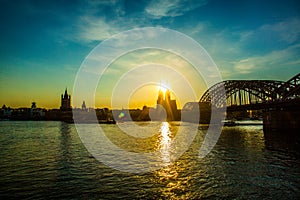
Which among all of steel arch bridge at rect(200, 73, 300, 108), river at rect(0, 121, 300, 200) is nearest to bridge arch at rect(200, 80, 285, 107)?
steel arch bridge at rect(200, 73, 300, 108)

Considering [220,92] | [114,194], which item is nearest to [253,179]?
[114,194]

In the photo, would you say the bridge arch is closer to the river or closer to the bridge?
the bridge

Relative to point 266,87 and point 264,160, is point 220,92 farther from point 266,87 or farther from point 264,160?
point 264,160

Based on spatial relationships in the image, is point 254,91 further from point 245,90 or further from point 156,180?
point 156,180

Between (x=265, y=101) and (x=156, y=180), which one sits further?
(x=265, y=101)

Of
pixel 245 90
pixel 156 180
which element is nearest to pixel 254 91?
pixel 245 90

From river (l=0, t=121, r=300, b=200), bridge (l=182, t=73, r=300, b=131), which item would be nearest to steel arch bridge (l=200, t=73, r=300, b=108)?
bridge (l=182, t=73, r=300, b=131)

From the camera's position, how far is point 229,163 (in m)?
24.0

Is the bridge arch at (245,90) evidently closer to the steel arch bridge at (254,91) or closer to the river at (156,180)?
the steel arch bridge at (254,91)

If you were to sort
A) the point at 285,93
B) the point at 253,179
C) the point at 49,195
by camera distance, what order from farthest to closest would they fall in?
the point at 285,93 → the point at 253,179 → the point at 49,195

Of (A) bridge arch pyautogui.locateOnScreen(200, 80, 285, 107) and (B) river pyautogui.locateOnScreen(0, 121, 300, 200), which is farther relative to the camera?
(A) bridge arch pyautogui.locateOnScreen(200, 80, 285, 107)

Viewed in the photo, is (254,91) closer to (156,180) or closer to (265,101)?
(265,101)

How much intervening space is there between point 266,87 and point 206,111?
3879 cm

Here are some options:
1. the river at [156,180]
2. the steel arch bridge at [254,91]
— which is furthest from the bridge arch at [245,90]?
the river at [156,180]
